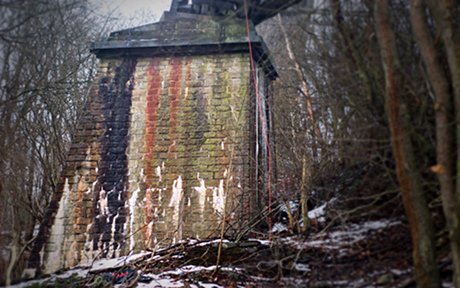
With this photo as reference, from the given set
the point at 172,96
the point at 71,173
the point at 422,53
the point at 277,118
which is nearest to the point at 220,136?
the point at 172,96

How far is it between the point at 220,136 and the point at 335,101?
3935 mm

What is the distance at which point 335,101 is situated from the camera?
386 centimetres

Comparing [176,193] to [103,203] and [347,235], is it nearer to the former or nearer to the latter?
[103,203]

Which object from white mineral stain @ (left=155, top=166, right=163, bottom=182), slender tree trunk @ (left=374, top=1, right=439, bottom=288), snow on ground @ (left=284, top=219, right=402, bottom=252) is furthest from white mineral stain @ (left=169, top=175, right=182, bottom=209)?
slender tree trunk @ (left=374, top=1, right=439, bottom=288)

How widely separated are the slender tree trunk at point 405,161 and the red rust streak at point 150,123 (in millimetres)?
4963

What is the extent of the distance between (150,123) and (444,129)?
5549 mm

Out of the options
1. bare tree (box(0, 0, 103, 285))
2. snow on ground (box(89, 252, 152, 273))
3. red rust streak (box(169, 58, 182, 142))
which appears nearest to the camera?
bare tree (box(0, 0, 103, 285))

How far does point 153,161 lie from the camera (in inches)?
299

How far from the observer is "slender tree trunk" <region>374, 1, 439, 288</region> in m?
3.14

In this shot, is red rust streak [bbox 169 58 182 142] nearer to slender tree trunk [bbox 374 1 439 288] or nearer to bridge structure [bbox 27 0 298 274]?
bridge structure [bbox 27 0 298 274]

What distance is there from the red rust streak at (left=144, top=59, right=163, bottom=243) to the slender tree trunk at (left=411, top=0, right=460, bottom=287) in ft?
17.0

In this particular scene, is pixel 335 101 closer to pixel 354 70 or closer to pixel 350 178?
pixel 354 70

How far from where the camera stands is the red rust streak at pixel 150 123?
24.1ft

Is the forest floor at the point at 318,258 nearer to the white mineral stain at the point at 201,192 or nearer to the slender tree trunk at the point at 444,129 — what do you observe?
the slender tree trunk at the point at 444,129
